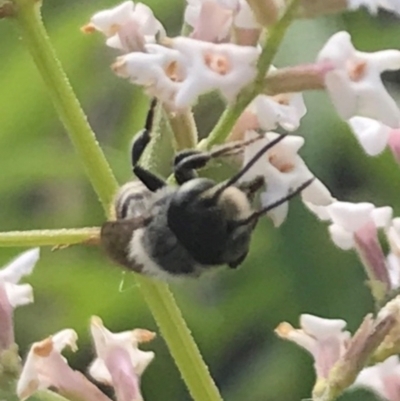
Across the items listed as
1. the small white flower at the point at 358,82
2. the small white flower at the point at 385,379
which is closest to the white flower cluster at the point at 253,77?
the small white flower at the point at 358,82

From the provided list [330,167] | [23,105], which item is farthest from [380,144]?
[23,105]

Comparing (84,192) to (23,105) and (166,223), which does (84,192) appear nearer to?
(23,105)

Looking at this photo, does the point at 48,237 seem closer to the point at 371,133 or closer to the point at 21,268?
the point at 21,268

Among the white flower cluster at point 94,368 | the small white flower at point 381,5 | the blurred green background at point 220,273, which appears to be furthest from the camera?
the blurred green background at point 220,273

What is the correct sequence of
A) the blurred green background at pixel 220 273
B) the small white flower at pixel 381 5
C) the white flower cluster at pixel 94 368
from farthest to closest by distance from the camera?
the blurred green background at pixel 220 273 < the white flower cluster at pixel 94 368 < the small white flower at pixel 381 5

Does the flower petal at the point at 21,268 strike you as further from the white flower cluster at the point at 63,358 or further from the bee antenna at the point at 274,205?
the bee antenna at the point at 274,205

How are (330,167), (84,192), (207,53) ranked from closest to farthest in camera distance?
(207,53)
(330,167)
(84,192)

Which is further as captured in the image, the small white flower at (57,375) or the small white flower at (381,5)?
the small white flower at (57,375)
